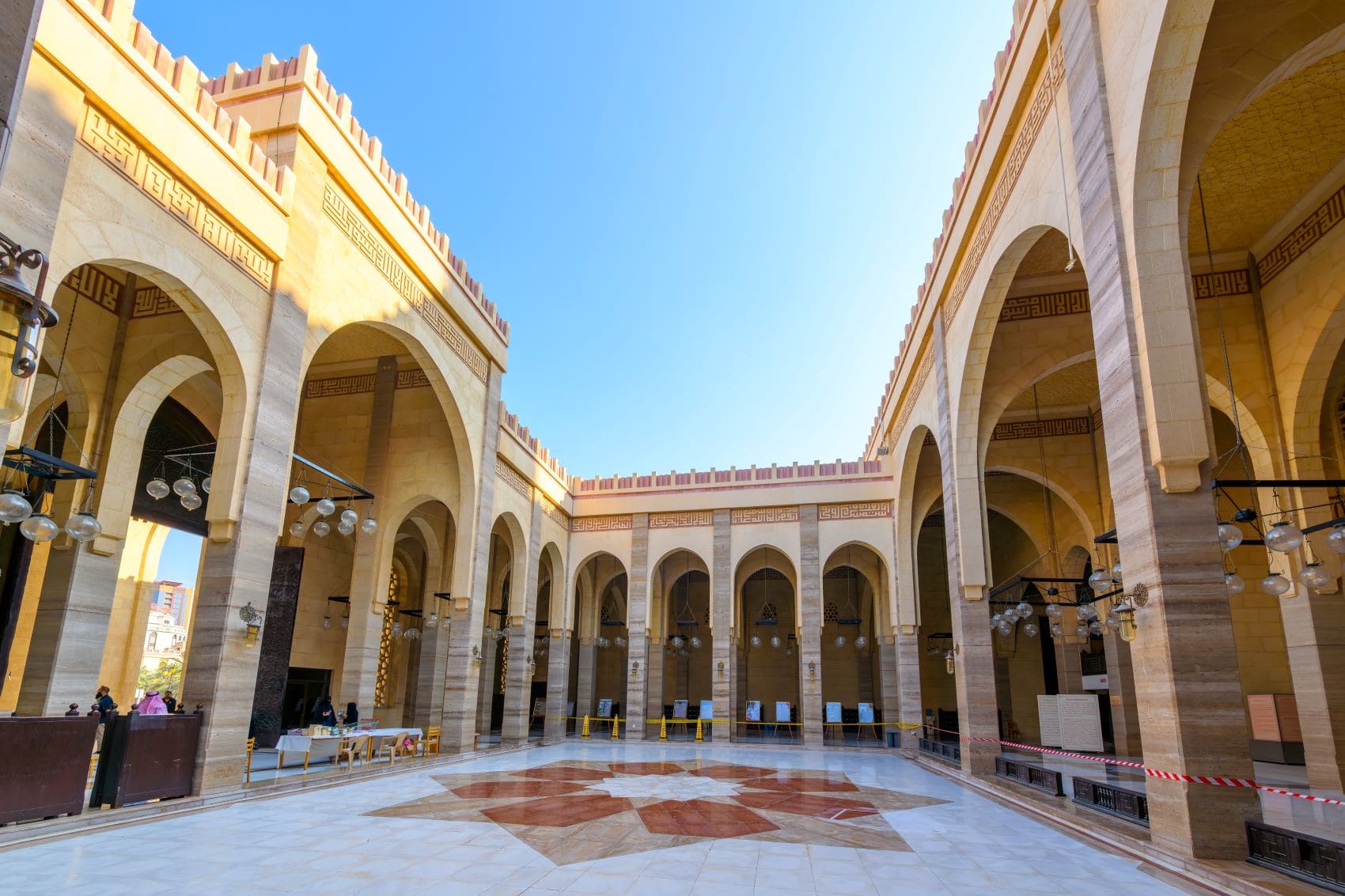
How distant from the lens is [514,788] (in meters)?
8.74

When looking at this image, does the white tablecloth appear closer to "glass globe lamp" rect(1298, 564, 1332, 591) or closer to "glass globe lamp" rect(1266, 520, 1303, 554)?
"glass globe lamp" rect(1266, 520, 1303, 554)

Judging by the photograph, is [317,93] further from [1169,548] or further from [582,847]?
[1169,548]

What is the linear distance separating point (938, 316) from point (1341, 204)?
4.75m

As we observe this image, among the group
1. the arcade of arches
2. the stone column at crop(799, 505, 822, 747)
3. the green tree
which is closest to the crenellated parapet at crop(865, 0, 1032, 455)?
the arcade of arches

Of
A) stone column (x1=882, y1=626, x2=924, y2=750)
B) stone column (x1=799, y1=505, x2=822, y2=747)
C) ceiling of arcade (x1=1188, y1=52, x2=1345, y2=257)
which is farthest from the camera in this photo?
stone column (x1=799, y1=505, x2=822, y2=747)

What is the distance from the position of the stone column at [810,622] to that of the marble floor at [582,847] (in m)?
7.22

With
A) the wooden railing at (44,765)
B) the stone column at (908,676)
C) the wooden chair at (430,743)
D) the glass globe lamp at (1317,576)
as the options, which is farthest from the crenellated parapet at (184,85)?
the stone column at (908,676)

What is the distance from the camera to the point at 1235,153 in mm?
8016

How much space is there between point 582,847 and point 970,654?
253 inches

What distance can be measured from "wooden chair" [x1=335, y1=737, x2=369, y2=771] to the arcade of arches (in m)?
0.80

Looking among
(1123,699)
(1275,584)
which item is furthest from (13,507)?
(1123,699)

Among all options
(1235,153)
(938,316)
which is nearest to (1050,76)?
(1235,153)

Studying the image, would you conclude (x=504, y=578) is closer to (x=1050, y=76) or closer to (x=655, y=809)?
(x=655, y=809)

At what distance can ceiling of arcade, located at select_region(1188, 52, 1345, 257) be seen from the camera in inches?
279
